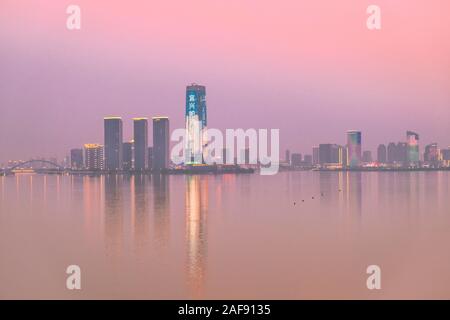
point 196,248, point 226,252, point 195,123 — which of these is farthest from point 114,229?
point 195,123

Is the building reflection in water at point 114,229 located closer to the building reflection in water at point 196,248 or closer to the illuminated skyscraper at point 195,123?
the building reflection in water at point 196,248

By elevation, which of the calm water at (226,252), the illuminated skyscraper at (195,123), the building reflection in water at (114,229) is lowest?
the calm water at (226,252)

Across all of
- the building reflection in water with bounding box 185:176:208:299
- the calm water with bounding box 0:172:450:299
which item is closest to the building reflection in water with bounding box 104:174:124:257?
the calm water with bounding box 0:172:450:299

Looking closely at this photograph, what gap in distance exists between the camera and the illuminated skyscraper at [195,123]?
9950cm

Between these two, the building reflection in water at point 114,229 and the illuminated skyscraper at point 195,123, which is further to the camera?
the illuminated skyscraper at point 195,123

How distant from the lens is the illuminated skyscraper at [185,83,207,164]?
9950 cm

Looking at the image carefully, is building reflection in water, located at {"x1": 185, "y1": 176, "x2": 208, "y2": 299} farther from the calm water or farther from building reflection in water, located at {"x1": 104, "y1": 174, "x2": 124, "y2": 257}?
building reflection in water, located at {"x1": 104, "y1": 174, "x2": 124, "y2": 257}

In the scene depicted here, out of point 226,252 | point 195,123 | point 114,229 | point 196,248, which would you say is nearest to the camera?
point 226,252

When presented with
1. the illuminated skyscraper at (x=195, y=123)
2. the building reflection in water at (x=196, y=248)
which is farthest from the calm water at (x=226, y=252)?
the illuminated skyscraper at (x=195, y=123)

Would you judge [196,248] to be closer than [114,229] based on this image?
Yes

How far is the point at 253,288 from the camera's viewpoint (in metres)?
10.7

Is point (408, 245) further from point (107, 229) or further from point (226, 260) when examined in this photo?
point (107, 229)

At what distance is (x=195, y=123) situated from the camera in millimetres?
106000

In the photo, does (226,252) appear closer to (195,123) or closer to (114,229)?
(114,229)
